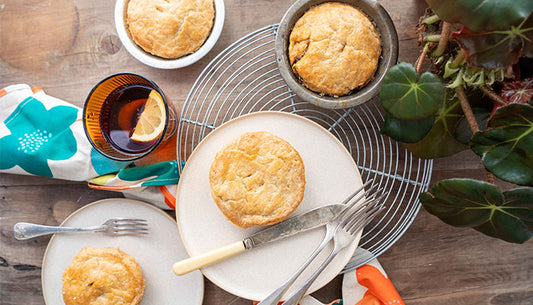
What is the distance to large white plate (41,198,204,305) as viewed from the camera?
182 cm

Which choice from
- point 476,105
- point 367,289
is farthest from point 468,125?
point 367,289

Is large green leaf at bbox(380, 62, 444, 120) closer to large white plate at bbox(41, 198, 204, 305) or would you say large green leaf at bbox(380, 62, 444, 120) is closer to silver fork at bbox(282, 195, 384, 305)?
silver fork at bbox(282, 195, 384, 305)

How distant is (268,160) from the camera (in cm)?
157

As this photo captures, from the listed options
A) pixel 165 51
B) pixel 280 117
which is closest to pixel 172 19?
pixel 165 51

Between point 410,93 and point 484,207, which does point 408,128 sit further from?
point 484,207

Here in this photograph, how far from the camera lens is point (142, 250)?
1.83 m

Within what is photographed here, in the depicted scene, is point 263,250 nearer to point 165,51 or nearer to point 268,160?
point 268,160

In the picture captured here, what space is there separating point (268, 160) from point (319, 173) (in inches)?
9.4

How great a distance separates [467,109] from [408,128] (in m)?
0.20

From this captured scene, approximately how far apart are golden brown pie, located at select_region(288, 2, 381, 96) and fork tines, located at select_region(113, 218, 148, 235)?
39.0 inches

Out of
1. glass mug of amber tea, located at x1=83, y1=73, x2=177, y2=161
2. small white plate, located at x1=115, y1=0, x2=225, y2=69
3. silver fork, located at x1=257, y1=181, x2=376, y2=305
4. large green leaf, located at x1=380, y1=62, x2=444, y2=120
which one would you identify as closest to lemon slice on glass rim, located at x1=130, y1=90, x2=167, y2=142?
glass mug of amber tea, located at x1=83, y1=73, x2=177, y2=161

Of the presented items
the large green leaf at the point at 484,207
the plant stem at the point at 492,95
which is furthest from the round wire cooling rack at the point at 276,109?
the plant stem at the point at 492,95

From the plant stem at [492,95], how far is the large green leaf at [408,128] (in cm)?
19

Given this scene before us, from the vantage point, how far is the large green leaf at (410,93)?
51.5 inches
